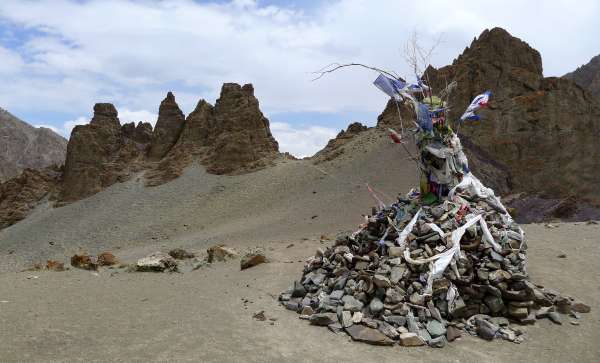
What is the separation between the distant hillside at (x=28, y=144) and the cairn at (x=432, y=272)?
Result: 73.9m

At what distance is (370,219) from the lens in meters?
11.3

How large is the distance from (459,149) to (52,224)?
107 ft

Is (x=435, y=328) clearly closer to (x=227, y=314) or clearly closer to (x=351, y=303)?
(x=351, y=303)

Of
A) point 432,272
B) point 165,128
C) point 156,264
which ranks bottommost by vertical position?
point 156,264

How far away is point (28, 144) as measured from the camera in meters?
78.4

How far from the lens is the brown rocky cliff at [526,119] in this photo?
3052 centimetres

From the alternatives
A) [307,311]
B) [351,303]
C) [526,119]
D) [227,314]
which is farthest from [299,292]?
[526,119]

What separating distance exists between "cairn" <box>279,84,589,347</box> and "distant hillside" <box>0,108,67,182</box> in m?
73.9

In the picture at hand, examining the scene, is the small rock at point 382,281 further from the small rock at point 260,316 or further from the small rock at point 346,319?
the small rock at point 260,316

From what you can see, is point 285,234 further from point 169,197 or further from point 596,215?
point 169,197

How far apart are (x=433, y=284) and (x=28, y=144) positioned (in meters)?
84.6

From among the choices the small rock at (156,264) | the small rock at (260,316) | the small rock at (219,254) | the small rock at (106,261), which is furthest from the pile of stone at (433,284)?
the small rock at (106,261)

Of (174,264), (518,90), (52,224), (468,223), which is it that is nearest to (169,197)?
(52,224)

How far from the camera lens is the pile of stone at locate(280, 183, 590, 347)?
8242 millimetres
